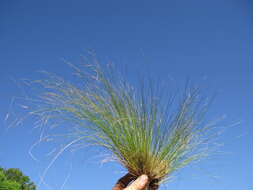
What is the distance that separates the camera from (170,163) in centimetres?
246

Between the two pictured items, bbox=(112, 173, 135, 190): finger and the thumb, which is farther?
bbox=(112, 173, 135, 190): finger

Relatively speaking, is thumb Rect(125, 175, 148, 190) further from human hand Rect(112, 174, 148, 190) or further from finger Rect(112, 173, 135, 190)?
finger Rect(112, 173, 135, 190)

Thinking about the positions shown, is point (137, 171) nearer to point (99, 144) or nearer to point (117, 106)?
point (99, 144)

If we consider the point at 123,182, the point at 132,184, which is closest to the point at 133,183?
the point at 132,184

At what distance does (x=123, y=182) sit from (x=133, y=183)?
0.16 meters

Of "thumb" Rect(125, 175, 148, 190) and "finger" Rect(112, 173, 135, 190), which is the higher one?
"finger" Rect(112, 173, 135, 190)

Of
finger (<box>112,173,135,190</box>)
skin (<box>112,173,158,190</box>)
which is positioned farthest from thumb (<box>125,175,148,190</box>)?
finger (<box>112,173,135,190</box>)

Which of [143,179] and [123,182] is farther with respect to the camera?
[123,182]

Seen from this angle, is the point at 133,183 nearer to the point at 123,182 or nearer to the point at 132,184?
the point at 132,184

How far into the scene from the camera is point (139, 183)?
7.30 feet

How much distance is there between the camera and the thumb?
220 cm

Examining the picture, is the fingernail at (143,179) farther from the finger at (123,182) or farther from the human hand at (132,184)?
the finger at (123,182)

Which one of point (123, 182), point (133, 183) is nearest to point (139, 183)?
point (133, 183)

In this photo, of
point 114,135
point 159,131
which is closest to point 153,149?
point 159,131
